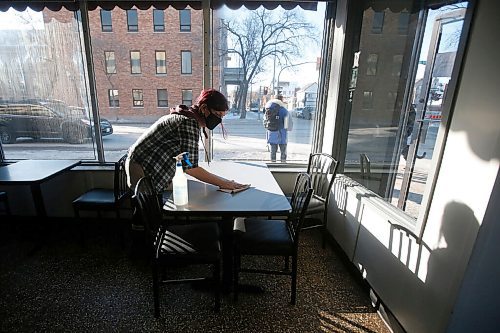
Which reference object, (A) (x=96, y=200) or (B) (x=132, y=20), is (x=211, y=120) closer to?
(A) (x=96, y=200)

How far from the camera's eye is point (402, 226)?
1572 mm

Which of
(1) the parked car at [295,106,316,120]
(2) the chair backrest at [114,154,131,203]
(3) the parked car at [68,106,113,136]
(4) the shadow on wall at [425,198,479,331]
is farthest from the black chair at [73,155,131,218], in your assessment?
(4) the shadow on wall at [425,198,479,331]

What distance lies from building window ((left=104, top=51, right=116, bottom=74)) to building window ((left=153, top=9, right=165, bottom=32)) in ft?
1.65

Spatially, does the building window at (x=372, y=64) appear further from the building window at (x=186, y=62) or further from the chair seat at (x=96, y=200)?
the chair seat at (x=96, y=200)

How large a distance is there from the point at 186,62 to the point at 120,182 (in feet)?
4.43

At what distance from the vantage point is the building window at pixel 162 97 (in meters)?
2.79

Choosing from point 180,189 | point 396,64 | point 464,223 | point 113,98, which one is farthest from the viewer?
point 113,98

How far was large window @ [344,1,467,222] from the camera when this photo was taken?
1.75m

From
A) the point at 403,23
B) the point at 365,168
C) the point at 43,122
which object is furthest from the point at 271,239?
the point at 43,122

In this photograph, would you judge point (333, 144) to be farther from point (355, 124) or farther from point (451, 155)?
point (451, 155)

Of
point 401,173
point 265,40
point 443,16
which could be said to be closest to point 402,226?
point 401,173

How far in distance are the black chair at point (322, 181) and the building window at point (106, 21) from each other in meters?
2.35

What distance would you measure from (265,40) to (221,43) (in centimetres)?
44

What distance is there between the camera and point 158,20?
257 cm
